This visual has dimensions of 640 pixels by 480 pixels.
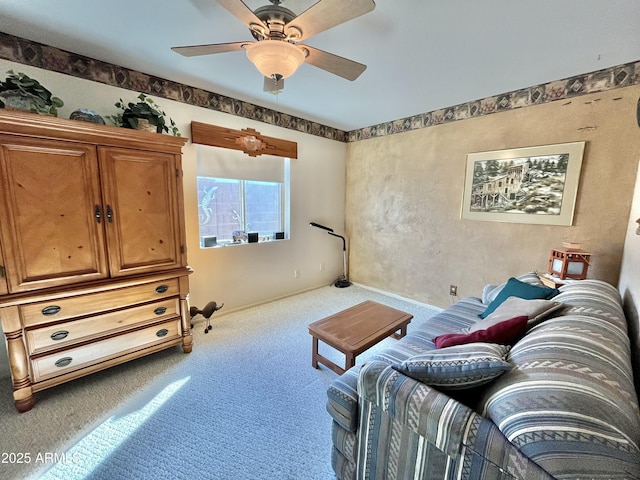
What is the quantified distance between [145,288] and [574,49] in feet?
12.0

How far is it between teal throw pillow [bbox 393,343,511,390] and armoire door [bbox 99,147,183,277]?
6.59ft

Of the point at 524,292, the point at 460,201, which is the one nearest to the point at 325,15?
the point at 524,292

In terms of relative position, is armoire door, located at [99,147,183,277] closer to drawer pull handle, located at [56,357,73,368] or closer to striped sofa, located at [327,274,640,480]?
drawer pull handle, located at [56,357,73,368]

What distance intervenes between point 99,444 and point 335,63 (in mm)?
2578

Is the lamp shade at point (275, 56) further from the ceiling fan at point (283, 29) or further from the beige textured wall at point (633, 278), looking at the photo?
the beige textured wall at point (633, 278)

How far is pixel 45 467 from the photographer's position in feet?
4.32

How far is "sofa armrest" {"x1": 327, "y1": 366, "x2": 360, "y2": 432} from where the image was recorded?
44.3 inches

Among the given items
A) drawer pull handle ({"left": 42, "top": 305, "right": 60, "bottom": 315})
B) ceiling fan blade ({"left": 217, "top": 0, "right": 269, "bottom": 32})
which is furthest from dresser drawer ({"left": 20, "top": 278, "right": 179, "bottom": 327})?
ceiling fan blade ({"left": 217, "top": 0, "right": 269, "bottom": 32})

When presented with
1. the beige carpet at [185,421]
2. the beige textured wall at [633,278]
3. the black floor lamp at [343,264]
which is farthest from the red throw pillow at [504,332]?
the black floor lamp at [343,264]

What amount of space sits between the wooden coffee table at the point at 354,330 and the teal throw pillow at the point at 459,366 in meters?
0.80

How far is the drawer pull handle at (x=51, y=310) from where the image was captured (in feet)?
5.45

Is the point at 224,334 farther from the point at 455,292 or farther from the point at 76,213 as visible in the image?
the point at 455,292

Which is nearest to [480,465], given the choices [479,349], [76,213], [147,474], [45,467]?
[479,349]

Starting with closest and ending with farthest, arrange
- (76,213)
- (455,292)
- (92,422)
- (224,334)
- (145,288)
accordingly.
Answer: (92,422)
(76,213)
(145,288)
(224,334)
(455,292)
